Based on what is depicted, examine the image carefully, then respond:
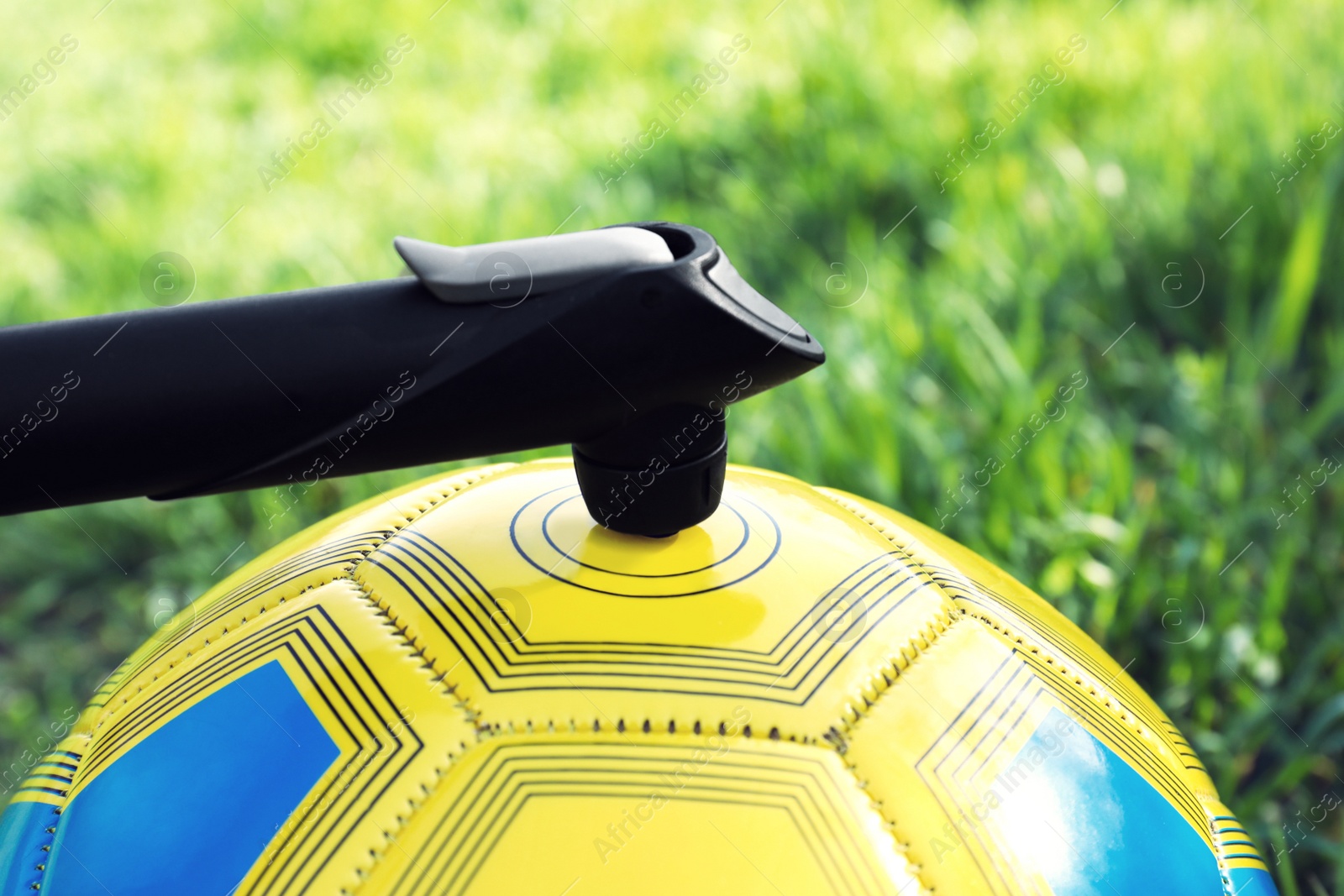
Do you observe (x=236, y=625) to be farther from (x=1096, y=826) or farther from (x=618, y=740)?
(x=1096, y=826)

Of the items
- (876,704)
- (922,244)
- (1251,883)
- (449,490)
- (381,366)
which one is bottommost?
(1251,883)

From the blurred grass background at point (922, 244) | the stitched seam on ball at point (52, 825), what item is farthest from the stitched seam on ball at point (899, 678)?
the blurred grass background at point (922, 244)

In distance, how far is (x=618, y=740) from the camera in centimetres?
102

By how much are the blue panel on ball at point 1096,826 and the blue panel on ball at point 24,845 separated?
0.98 m

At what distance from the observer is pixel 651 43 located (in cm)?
497

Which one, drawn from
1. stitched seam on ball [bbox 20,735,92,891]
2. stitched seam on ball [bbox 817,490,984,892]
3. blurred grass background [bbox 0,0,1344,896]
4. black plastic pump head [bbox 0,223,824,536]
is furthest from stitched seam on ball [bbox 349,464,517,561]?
blurred grass background [bbox 0,0,1344,896]

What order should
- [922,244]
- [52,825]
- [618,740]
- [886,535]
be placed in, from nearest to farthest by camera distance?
[618,740], [52,825], [886,535], [922,244]

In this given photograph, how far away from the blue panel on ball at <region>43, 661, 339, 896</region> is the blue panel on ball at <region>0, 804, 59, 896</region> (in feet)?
0.09

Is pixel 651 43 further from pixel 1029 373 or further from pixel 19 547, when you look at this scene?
pixel 19 547

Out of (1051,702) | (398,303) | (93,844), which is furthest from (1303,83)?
(93,844)

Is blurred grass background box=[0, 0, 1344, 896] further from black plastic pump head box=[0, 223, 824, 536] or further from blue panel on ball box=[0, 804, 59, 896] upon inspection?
black plastic pump head box=[0, 223, 824, 536]

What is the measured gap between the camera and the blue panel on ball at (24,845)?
1.13 m

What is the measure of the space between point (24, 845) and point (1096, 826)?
1106mm

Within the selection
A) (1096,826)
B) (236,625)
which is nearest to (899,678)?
(1096,826)
